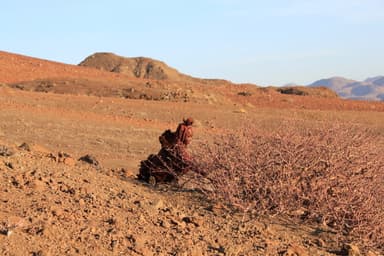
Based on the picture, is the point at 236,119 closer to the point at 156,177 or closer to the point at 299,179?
the point at 156,177

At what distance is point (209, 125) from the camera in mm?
21797

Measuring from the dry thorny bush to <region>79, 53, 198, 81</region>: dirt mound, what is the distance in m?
39.4

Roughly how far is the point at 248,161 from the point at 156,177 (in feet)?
7.05

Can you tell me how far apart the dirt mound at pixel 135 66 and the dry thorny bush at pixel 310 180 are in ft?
129

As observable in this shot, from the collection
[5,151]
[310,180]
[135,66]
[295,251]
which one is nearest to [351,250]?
[295,251]

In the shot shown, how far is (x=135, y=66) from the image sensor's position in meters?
48.3

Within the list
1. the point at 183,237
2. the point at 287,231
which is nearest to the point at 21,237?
the point at 183,237

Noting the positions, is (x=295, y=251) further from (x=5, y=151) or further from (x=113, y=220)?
(x=5, y=151)

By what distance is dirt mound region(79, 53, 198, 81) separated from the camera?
154ft

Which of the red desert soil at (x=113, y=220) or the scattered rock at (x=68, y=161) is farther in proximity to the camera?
the scattered rock at (x=68, y=161)

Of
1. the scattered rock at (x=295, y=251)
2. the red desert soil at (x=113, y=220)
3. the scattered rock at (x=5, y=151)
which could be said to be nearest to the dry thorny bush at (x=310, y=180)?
the red desert soil at (x=113, y=220)

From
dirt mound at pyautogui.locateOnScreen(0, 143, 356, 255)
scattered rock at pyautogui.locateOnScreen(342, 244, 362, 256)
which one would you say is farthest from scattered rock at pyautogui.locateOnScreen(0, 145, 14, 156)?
scattered rock at pyautogui.locateOnScreen(342, 244, 362, 256)

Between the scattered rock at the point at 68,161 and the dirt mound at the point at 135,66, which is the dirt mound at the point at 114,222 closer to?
the scattered rock at the point at 68,161

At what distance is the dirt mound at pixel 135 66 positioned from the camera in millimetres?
47062
